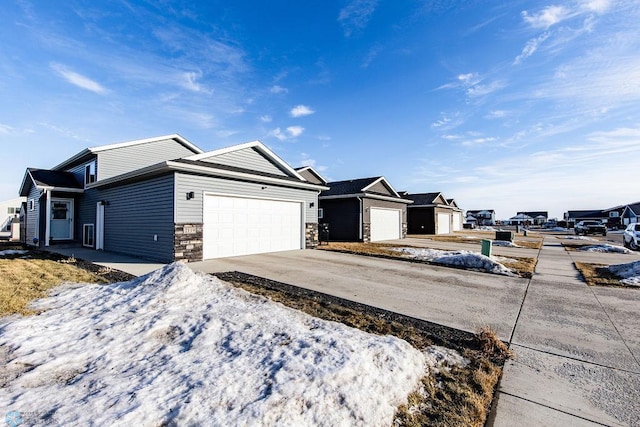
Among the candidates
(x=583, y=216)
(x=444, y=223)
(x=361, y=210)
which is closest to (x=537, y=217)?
(x=583, y=216)

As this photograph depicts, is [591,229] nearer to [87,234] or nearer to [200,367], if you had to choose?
[200,367]

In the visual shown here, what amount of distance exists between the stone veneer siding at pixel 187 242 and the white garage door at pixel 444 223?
81.5 feet

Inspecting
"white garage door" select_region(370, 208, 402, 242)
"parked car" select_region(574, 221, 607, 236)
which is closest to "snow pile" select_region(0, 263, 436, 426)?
"white garage door" select_region(370, 208, 402, 242)

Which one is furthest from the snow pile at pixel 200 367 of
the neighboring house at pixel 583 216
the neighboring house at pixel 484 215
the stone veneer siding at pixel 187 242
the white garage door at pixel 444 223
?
the neighboring house at pixel 484 215

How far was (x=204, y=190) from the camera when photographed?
10570 mm

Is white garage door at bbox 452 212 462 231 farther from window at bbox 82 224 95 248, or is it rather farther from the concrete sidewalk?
window at bbox 82 224 95 248

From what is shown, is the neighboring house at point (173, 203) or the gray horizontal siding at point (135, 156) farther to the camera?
the gray horizontal siding at point (135, 156)

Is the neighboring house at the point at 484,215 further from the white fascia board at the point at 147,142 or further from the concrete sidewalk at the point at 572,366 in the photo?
the concrete sidewalk at the point at 572,366

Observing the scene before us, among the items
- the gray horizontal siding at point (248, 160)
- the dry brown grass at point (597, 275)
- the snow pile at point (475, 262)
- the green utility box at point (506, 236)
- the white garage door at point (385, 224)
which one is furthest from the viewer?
the white garage door at point (385, 224)

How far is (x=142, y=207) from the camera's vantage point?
11320 millimetres

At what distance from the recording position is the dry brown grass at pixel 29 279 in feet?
16.5

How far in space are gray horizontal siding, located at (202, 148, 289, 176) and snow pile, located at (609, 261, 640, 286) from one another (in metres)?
12.8

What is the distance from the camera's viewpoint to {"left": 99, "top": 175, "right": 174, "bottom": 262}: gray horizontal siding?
1007 centimetres

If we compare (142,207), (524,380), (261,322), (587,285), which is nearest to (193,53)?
(142,207)
